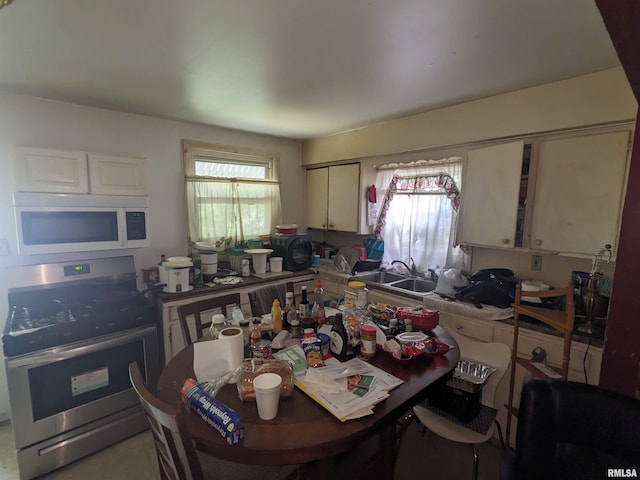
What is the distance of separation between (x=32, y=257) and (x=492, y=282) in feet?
10.8

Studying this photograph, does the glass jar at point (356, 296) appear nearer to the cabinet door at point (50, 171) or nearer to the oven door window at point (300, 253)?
the oven door window at point (300, 253)

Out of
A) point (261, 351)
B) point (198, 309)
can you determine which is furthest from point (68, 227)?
point (261, 351)

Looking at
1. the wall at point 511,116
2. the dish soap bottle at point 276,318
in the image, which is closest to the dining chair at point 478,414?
the dish soap bottle at point 276,318

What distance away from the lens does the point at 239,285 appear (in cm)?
267

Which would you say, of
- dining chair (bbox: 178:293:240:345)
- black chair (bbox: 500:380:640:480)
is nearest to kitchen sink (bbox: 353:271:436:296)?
dining chair (bbox: 178:293:240:345)

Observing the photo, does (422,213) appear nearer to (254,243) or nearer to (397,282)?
(397,282)

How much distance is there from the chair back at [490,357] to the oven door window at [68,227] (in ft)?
8.29

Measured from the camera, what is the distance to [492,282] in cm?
214

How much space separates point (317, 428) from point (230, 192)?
8.40ft

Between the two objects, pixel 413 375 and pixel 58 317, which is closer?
pixel 413 375

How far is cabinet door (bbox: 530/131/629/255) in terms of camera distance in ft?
5.48

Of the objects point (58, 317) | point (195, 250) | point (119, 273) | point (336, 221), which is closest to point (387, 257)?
point (336, 221)

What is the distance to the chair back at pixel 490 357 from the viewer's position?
1694 millimetres

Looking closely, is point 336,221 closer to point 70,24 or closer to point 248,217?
point 248,217
